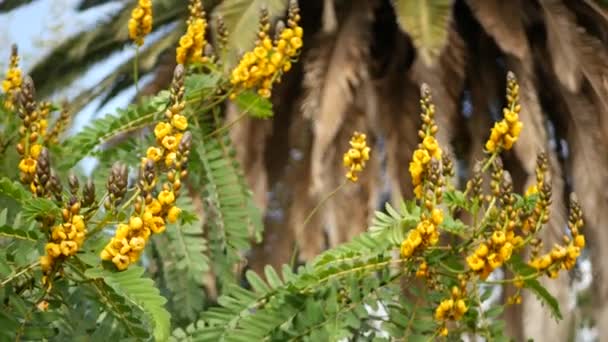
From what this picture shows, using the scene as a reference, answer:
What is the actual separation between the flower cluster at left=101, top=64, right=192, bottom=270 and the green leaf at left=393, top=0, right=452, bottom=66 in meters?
Answer: 3.15

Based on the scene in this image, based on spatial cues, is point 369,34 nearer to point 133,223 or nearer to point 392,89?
point 392,89

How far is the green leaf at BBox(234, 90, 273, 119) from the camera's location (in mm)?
1807

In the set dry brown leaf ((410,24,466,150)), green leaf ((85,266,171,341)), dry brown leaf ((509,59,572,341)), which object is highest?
green leaf ((85,266,171,341))

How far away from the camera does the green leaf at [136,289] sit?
1184 mm

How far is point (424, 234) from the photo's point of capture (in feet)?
4.29

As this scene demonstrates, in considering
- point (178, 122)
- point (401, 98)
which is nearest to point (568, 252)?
point (178, 122)

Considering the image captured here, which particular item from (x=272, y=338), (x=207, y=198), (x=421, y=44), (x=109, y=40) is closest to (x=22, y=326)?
(x=272, y=338)

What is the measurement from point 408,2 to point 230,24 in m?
0.80

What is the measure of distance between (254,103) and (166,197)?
25.9 inches

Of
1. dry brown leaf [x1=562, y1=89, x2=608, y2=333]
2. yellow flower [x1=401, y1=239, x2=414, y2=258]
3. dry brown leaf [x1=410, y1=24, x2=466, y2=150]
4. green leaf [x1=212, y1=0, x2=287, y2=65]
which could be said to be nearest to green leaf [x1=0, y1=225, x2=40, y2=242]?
yellow flower [x1=401, y1=239, x2=414, y2=258]

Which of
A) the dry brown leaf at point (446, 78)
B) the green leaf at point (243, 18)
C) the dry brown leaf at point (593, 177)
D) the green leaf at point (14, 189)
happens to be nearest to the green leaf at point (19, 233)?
the green leaf at point (14, 189)

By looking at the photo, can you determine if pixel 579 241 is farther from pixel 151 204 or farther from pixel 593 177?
pixel 593 177

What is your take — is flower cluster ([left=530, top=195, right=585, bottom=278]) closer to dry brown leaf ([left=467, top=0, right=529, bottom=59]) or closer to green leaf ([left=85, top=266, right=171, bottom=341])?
green leaf ([left=85, top=266, right=171, bottom=341])

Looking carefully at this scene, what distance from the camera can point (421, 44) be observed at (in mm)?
4426
